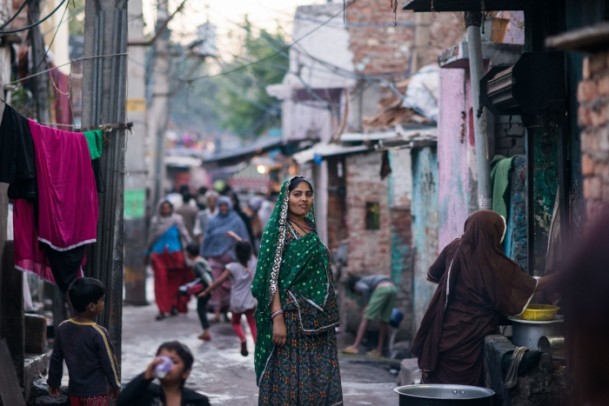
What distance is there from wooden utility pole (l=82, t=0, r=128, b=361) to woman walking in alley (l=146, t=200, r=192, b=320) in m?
8.34

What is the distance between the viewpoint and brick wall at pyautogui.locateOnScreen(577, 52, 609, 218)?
16.2ft

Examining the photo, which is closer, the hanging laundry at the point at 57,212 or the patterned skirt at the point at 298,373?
the patterned skirt at the point at 298,373

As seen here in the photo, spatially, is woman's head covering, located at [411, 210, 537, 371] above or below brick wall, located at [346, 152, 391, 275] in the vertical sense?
below

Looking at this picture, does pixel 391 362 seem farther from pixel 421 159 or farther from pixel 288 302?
pixel 288 302

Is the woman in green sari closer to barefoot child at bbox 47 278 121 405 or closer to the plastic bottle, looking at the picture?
barefoot child at bbox 47 278 121 405

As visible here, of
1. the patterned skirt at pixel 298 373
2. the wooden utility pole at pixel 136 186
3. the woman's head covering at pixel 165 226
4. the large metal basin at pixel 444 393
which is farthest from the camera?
the wooden utility pole at pixel 136 186

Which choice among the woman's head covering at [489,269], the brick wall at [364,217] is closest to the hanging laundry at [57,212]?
the woman's head covering at [489,269]

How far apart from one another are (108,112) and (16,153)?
108 centimetres

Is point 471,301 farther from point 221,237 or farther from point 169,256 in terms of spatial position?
point 169,256

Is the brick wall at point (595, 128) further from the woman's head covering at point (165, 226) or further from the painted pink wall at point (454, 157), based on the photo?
the woman's head covering at point (165, 226)

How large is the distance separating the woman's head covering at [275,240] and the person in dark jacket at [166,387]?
5.91 feet

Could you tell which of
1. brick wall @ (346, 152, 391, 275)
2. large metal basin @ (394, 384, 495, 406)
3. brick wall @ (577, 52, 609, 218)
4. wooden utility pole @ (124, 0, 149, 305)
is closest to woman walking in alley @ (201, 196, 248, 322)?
brick wall @ (346, 152, 391, 275)

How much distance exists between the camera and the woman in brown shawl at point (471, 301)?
7770 millimetres

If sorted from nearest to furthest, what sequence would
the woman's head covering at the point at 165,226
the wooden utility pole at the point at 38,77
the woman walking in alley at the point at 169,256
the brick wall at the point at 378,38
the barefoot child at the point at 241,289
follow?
the wooden utility pole at the point at 38,77 < the barefoot child at the point at 241,289 < the woman walking in alley at the point at 169,256 < the woman's head covering at the point at 165,226 < the brick wall at the point at 378,38
